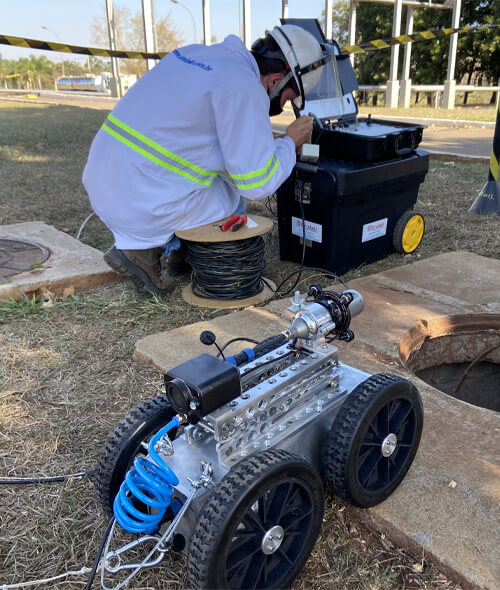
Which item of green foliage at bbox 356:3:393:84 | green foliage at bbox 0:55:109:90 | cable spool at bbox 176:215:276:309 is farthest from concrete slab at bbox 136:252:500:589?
green foliage at bbox 0:55:109:90

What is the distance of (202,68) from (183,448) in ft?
6.90

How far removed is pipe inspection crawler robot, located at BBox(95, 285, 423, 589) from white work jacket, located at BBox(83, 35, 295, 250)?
1.38 m

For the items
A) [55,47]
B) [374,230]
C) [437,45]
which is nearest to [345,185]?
[374,230]

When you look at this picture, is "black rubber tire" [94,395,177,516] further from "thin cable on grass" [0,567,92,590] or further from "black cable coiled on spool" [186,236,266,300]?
"black cable coiled on spool" [186,236,266,300]

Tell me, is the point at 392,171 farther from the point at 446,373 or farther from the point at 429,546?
the point at 429,546

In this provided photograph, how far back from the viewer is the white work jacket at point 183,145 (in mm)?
2760

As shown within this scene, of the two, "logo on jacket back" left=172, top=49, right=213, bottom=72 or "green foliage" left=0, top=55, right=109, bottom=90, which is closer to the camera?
"logo on jacket back" left=172, top=49, right=213, bottom=72

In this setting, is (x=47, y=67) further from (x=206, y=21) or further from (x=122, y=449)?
(x=122, y=449)

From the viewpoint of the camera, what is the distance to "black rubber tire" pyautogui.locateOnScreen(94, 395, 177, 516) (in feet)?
4.90

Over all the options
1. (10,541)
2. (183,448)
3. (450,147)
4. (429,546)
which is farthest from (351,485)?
(450,147)

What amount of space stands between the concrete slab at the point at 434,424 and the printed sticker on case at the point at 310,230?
44 centimetres

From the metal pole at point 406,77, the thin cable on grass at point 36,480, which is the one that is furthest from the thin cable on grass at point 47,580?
the metal pole at point 406,77

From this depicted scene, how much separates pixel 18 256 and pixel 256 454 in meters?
3.08

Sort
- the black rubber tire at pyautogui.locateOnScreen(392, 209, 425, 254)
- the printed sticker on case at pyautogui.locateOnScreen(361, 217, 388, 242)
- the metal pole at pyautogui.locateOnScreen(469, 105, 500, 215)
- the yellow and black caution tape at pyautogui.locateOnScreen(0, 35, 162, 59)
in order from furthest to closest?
the yellow and black caution tape at pyautogui.locateOnScreen(0, 35, 162, 59) → the metal pole at pyautogui.locateOnScreen(469, 105, 500, 215) → the black rubber tire at pyautogui.locateOnScreen(392, 209, 425, 254) → the printed sticker on case at pyautogui.locateOnScreen(361, 217, 388, 242)
